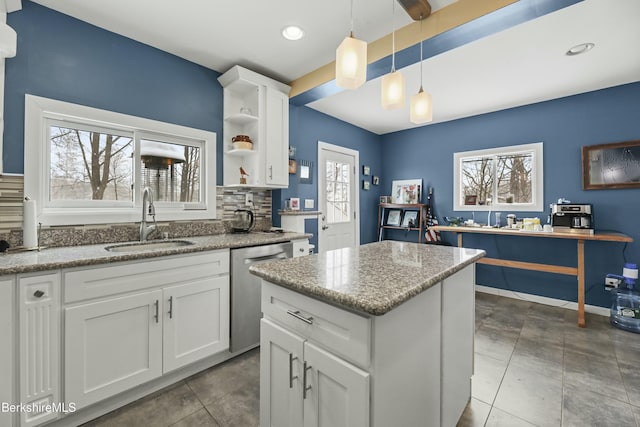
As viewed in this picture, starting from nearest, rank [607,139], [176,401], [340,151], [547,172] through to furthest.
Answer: [176,401] < [607,139] < [547,172] < [340,151]

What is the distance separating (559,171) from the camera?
3305 millimetres

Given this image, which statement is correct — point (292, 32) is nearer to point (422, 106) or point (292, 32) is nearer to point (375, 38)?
point (375, 38)

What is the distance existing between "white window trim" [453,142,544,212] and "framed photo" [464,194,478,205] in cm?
5

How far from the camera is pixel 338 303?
2.92ft

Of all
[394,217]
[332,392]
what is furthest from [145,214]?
[394,217]

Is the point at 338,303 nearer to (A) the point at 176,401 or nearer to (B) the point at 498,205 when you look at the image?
(A) the point at 176,401

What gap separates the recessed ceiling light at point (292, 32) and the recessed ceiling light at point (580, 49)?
2.29m

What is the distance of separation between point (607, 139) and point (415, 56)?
104 inches

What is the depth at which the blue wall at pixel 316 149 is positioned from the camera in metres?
3.33

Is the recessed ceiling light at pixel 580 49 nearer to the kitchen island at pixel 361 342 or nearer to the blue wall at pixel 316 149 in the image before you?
the kitchen island at pixel 361 342

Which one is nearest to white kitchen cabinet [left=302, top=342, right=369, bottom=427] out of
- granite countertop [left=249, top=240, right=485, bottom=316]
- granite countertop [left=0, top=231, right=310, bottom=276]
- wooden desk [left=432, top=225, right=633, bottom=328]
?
granite countertop [left=249, top=240, right=485, bottom=316]

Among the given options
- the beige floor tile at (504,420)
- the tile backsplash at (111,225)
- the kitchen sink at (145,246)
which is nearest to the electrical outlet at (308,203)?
the tile backsplash at (111,225)

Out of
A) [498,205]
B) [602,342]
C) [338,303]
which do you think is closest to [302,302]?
[338,303]

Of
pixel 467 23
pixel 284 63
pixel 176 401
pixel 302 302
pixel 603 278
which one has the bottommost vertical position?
pixel 176 401
